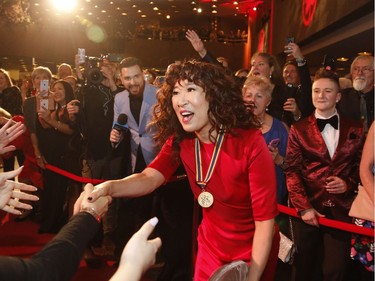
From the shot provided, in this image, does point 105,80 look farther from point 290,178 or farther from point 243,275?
point 243,275

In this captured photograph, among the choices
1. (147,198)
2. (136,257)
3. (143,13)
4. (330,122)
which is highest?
(143,13)

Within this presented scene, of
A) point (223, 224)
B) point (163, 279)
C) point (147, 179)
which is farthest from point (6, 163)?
point (223, 224)

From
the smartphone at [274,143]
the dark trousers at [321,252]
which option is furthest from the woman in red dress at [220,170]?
the smartphone at [274,143]

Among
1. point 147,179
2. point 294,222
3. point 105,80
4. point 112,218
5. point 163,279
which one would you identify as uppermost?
point 105,80

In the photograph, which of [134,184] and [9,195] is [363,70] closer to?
[134,184]

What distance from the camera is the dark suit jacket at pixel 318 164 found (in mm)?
2951

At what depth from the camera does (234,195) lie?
2059mm

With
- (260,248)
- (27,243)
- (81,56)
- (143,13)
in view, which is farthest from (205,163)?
(143,13)

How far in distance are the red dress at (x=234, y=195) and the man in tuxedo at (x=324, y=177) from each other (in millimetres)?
1049

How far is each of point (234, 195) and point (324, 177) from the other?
1212 mm

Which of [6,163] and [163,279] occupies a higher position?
[6,163]

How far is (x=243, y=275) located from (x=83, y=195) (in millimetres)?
805

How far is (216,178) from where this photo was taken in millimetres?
2090

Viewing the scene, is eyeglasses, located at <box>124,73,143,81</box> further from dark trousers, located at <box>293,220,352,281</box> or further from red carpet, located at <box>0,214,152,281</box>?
dark trousers, located at <box>293,220,352,281</box>
